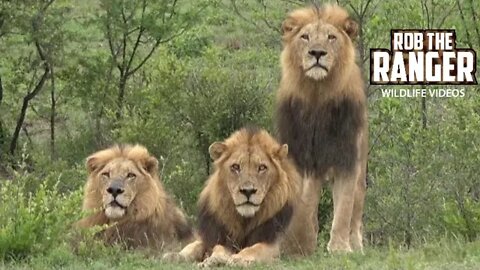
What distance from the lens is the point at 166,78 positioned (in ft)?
46.1

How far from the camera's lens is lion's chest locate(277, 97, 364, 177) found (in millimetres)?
8414

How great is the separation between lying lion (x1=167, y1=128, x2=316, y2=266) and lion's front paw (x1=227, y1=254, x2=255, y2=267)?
63 millimetres

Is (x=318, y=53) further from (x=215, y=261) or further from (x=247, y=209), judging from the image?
(x=215, y=261)

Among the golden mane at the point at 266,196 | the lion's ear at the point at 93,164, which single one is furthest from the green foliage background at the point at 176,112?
the golden mane at the point at 266,196

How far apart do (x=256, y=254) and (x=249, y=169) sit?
21.8 inches

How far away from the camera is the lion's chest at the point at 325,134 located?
841cm

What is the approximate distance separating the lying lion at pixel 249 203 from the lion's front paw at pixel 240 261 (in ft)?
0.21

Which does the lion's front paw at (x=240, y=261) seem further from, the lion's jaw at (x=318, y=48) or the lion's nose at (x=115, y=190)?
the lion's jaw at (x=318, y=48)

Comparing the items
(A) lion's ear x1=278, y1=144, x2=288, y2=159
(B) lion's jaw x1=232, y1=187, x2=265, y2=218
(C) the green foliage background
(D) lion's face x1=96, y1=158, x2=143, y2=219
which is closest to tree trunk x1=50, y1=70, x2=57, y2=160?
(C) the green foliage background

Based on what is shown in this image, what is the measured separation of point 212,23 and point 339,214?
44.9 feet

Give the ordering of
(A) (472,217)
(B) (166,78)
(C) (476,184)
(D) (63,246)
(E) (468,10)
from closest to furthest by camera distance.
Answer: (D) (63,246), (A) (472,217), (C) (476,184), (B) (166,78), (E) (468,10)

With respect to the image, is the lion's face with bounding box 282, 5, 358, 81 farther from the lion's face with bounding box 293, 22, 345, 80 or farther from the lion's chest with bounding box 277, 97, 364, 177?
the lion's chest with bounding box 277, 97, 364, 177

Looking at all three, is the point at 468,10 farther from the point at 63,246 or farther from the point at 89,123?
the point at 63,246

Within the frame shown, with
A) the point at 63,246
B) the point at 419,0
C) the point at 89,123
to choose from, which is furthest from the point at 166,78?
the point at 63,246
